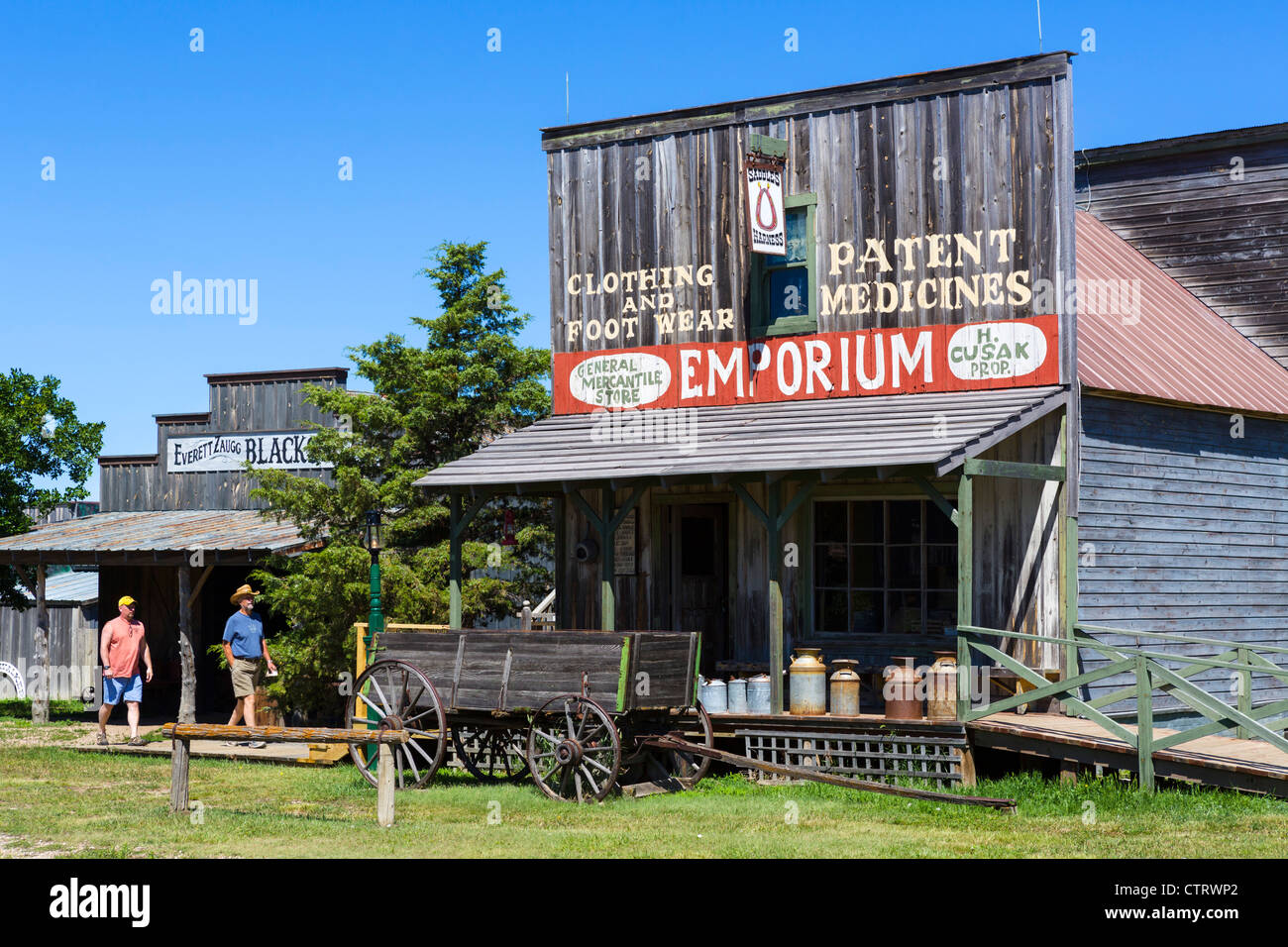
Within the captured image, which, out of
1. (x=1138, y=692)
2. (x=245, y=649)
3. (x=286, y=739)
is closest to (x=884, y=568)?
(x=1138, y=692)

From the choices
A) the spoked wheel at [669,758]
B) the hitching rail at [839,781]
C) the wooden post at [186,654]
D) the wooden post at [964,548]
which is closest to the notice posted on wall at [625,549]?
the spoked wheel at [669,758]

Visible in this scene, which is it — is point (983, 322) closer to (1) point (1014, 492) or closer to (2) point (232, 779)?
(1) point (1014, 492)

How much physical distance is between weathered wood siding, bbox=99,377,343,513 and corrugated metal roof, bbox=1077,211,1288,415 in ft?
38.4

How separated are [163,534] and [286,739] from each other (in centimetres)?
1112

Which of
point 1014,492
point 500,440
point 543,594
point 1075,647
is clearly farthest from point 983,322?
point 543,594

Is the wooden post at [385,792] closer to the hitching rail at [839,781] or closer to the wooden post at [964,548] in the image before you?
the hitching rail at [839,781]

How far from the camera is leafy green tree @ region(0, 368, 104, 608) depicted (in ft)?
80.8

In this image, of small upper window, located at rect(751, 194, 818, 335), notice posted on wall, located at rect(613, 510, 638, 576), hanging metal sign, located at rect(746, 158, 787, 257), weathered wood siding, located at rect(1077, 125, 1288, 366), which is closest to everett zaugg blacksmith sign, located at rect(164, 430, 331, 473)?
notice posted on wall, located at rect(613, 510, 638, 576)

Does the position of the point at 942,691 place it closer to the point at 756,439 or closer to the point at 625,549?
the point at 756,439

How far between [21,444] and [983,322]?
15872mm

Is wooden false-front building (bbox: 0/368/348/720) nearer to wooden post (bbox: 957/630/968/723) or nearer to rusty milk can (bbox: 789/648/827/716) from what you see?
rusty milk can (bbox: 789/648/827/716)

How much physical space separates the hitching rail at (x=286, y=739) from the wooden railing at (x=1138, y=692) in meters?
5.28

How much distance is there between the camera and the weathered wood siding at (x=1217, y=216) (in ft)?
67.7

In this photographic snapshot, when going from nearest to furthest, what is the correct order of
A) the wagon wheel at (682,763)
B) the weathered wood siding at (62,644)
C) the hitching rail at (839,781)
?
the hitching rail at (839,781)
the wagon wheel at (682,763)
the weathered wood siding at (62,644)
